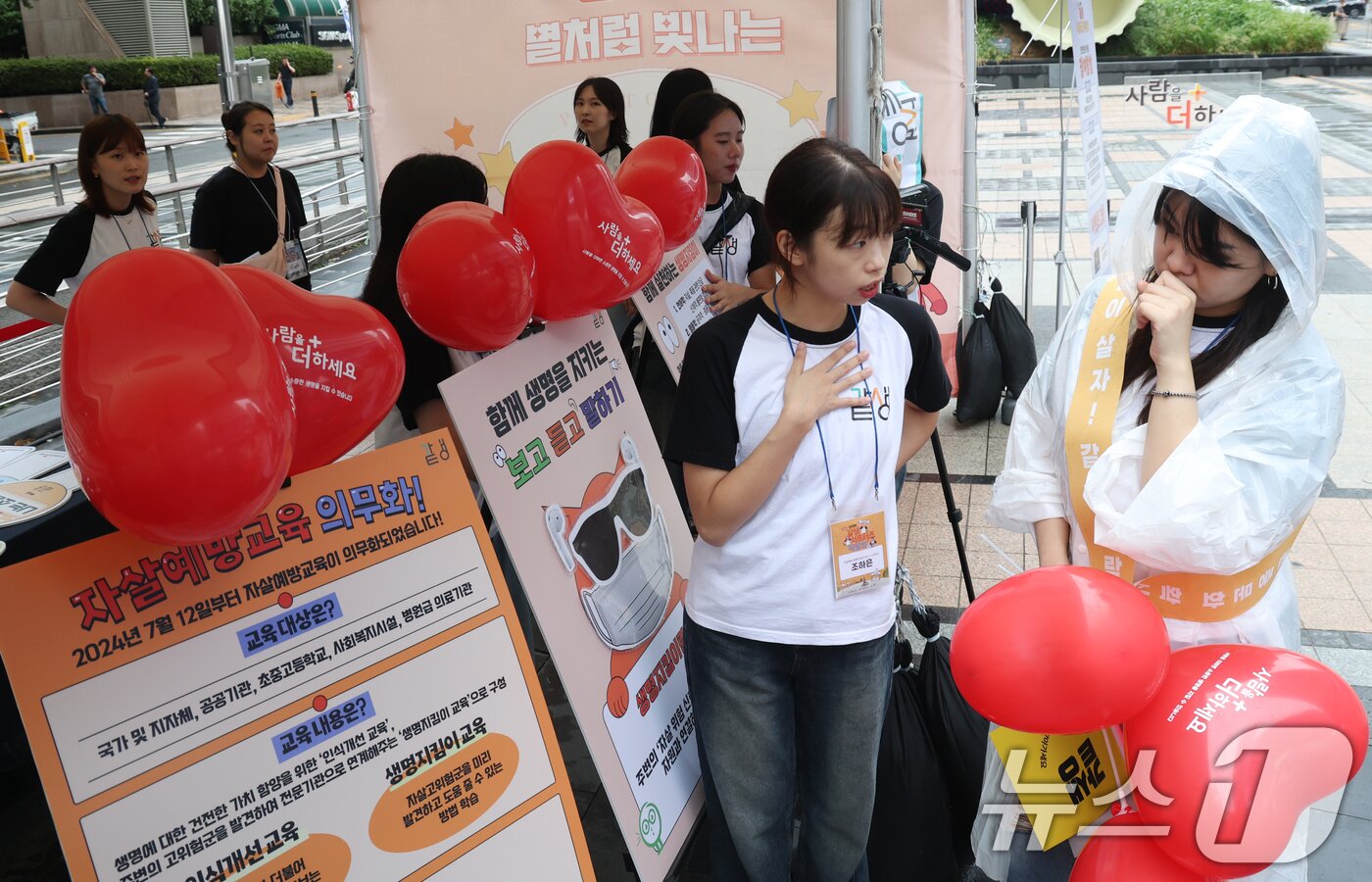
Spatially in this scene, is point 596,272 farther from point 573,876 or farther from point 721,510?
point 573,876

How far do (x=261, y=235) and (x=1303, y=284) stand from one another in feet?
12.9

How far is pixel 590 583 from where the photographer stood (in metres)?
2.13

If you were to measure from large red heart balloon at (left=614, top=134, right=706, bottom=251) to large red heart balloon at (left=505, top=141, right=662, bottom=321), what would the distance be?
22.2 inches

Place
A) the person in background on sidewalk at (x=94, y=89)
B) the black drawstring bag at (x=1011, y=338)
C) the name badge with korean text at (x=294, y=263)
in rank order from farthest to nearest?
the person in background on sidewalk at (x=94, y=89)
the black drawstring bag at (x=1011, y=338)
the name badge with korean text at (x=294, y=263)

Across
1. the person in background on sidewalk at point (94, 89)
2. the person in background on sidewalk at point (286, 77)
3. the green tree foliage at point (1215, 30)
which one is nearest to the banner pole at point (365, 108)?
the green tree foliage at point (1215, 30)

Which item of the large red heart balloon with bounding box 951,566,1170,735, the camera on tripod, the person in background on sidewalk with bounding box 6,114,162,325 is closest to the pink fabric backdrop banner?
the camera on tripod

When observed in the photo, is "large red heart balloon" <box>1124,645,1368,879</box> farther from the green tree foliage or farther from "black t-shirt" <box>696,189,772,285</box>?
the green tree foliage

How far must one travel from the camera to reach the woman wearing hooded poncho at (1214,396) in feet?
5.04

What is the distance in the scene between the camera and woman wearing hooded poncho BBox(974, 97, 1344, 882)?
5.04 ft

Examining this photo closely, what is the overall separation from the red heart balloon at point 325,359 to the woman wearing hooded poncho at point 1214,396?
1105 mm

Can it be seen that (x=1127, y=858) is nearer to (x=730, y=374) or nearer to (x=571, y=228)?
(x=730, y=374)

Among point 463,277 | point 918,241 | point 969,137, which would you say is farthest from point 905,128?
point 463,277

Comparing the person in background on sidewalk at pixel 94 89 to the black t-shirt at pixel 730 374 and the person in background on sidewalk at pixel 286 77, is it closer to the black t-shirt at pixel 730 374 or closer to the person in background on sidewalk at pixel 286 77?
the person in background on sidewalk at pixel 286 77

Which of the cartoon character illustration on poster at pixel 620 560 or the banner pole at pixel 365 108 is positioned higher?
the banner pole at pixel 365 108
